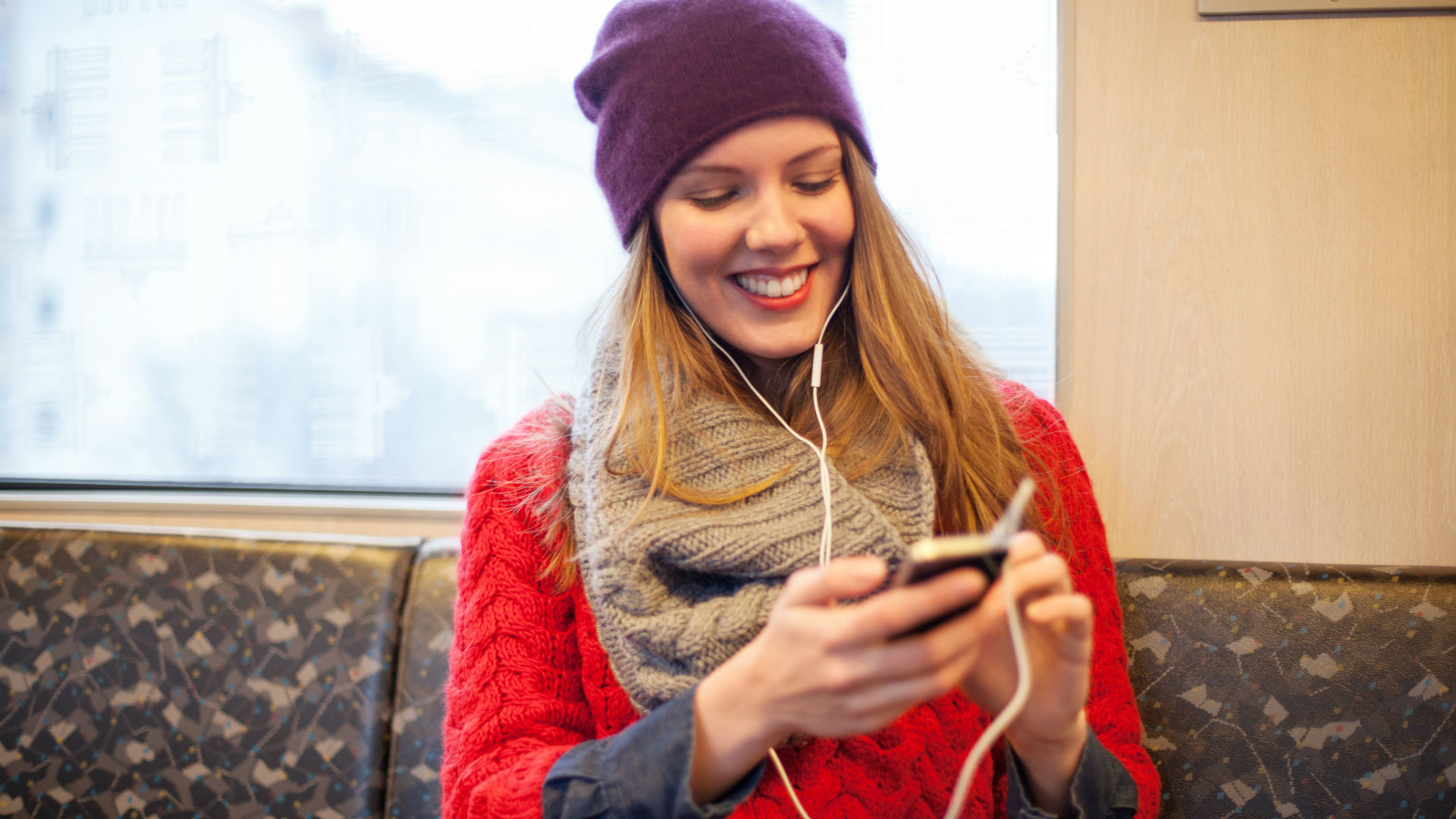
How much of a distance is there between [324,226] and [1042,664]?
135 cm

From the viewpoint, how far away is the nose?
85 cm

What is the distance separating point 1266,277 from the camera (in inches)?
44.0

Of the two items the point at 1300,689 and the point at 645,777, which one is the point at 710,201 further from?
the point at 1300,689

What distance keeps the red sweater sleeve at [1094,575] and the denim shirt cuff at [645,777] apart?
1.39 ft

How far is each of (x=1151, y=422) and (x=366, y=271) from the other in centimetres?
126

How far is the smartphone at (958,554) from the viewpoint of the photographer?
1.54 feet

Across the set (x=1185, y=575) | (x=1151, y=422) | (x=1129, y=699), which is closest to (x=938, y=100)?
(x=1151, y=422)

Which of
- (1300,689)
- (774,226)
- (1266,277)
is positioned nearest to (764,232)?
(774,226)

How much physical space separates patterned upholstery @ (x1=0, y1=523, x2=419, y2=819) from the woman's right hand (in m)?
0.79

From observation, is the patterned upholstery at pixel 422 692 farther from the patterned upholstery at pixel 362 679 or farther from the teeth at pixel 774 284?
the teeth at pixel 774 284

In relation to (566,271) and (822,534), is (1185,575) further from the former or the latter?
(566,271)

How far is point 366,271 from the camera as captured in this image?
1.46m

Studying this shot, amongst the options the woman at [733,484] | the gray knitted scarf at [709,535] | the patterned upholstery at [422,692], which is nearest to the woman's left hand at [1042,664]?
the woman at [733,484]

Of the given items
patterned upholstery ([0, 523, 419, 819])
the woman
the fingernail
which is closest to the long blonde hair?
the woman
